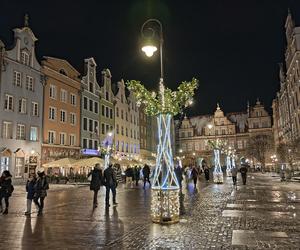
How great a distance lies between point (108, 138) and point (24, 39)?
19581 millimetres

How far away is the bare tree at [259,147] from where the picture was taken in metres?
74.8

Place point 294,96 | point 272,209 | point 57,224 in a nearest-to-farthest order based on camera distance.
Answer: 1. point 57,224
2. point 272,209
3. point 294,96

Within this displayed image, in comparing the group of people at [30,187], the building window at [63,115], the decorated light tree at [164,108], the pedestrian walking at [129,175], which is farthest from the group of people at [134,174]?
the decorated light tree at [164,108]

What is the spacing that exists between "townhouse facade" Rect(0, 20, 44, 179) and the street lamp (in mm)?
25217

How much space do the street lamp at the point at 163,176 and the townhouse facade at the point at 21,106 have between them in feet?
82.7

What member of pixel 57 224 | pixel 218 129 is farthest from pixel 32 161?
pixel 218 129

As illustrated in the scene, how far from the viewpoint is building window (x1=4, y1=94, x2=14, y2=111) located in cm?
3300

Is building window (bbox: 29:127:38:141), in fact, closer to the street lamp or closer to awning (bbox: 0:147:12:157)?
awning (bbox: 0:147:12:157)

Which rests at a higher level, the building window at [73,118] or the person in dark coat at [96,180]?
the building window at [73,118]

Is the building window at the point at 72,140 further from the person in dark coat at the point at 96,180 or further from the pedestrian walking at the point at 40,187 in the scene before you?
the pedestrian walking at the point at 40,187

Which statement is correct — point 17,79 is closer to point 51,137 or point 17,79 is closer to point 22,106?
point 22,106

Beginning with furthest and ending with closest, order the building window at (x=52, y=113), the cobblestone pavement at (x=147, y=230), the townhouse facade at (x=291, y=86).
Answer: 1. the townhouse facade at (x=291, y=86)
2. the building window at (x=52, y=113)
3. the cobblestone pavement at (x=147, y=230)

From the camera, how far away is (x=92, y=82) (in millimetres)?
48844

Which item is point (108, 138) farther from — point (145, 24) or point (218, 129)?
point (218, 129)
